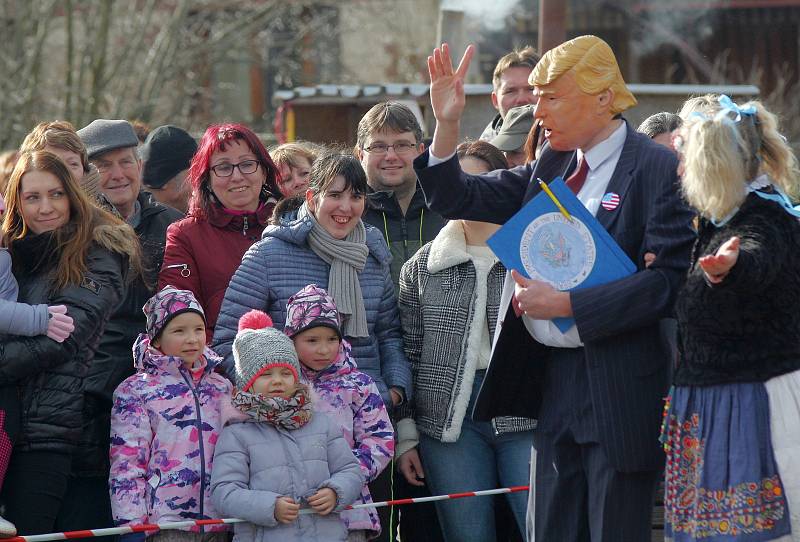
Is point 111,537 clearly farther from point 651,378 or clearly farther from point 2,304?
point 651,378

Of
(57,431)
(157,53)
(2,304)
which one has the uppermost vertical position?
(157,53)

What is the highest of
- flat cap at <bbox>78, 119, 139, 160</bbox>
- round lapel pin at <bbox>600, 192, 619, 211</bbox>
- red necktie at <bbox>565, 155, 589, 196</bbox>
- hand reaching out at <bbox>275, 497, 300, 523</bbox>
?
flat cap at <bbox>78, 119, 139, 160</bbox>

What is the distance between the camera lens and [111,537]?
4512 millimetres

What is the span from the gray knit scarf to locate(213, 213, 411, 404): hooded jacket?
3 centimetres

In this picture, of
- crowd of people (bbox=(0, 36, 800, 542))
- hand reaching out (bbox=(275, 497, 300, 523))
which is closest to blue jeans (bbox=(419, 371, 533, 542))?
crowd of people (bbox=(0, 36, 800, 542))

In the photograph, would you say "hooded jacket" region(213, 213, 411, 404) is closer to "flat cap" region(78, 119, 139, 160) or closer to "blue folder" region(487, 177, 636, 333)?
"flat cap" region(78, 119, 139, 160)

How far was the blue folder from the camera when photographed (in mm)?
3461

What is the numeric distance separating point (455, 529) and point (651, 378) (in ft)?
4.95

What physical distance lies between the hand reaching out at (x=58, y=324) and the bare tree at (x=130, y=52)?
447 inches

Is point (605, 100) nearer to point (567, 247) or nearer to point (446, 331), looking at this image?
point (567, 247)

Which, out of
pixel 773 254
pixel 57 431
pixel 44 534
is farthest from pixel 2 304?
pixel 773 254

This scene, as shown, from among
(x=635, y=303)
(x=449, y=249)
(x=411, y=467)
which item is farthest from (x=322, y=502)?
(x=635, y=303)

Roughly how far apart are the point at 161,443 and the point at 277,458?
16.2 inches

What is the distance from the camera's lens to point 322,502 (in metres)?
4.14
